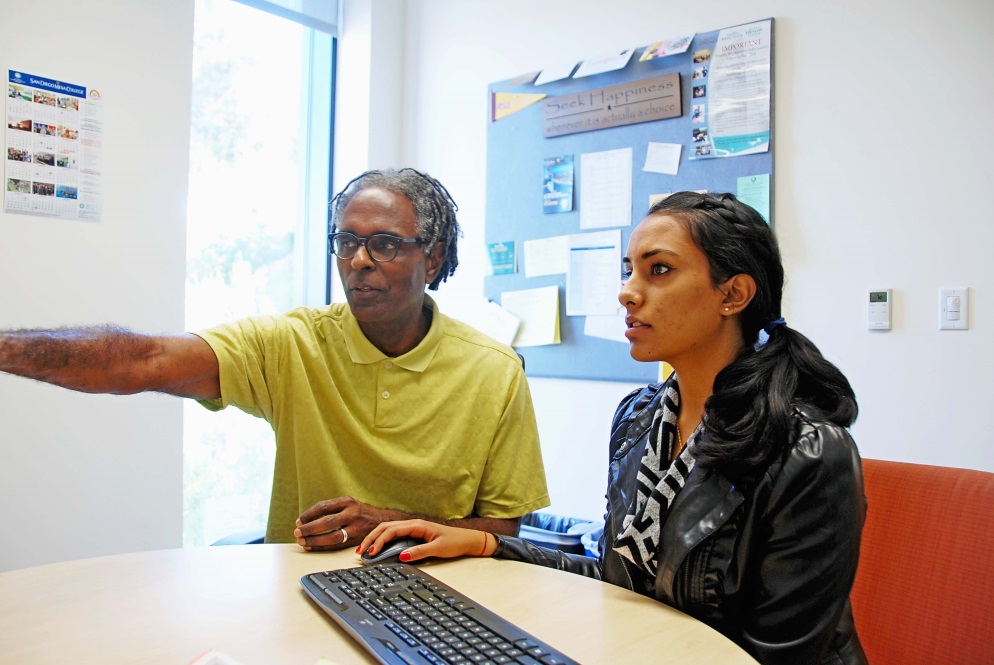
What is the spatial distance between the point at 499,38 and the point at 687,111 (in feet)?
3.34

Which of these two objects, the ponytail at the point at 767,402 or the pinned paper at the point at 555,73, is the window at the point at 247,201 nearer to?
the pinned paper at the point at 555,73

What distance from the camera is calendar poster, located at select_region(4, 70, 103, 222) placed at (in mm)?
2201

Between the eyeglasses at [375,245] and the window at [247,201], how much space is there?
142cm

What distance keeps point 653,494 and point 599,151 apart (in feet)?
5.86

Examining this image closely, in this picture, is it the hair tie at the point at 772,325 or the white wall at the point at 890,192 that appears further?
the white wall at the point at 890,192

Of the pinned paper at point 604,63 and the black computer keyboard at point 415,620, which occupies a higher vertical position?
the pinned paper at point 604,63

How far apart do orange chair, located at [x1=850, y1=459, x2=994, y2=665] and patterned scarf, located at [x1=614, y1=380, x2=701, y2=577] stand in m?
0.40

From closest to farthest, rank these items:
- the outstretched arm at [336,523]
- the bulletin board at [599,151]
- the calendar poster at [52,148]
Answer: the outstretched arm at [336,523] → the calendar poster at [52,148] → the bulletin board at [599,151]

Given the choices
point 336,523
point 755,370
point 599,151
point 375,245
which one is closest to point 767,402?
point 755,370

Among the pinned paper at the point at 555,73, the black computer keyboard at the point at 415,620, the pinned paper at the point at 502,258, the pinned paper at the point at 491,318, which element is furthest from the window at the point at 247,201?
the black computer keyboard at the point at 415,620

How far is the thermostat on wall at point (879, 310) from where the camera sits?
207cm

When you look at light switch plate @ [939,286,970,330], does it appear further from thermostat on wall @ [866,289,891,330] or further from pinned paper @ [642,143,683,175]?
pinned paper @ [642,143,683,175]

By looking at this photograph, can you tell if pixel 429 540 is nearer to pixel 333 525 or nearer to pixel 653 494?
pixel 333 525

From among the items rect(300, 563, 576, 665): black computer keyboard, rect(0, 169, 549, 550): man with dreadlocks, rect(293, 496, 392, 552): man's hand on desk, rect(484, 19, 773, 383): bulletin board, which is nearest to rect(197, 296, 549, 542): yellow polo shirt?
rect(0, 169, 549, 550): man with dreadlocks
